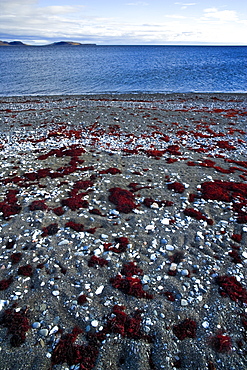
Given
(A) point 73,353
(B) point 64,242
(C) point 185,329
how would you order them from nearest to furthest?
(A) point 73,353
(C) point 185,329
(B) point 64,242

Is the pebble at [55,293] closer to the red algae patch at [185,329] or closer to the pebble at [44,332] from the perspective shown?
the pebble at [44,332]

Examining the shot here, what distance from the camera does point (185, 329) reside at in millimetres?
6797

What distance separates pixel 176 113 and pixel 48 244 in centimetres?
2704

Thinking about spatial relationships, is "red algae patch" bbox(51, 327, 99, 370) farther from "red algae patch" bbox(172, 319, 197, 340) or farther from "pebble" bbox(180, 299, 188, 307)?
"pebble" bbox(180, 299, 188, 307)

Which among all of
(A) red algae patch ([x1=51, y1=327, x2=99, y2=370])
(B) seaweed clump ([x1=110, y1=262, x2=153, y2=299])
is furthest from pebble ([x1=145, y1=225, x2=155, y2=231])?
(A) red algae patch ([x1=51, y1=327, x2=99, y2=370])

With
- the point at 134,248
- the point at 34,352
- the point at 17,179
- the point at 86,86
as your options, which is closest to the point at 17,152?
the point at 17,179

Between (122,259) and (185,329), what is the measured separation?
10.7 ft

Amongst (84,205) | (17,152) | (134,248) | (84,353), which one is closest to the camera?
(84,353)

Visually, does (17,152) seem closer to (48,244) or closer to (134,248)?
(48,244)

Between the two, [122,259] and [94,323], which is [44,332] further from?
[122,259]

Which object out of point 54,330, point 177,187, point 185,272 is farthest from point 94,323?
point 177,187

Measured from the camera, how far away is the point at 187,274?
859 centimetres

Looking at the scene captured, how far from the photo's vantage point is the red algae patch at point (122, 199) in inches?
485

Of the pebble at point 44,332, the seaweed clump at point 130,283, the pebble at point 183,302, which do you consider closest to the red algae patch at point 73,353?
the pebble at point 44,332
